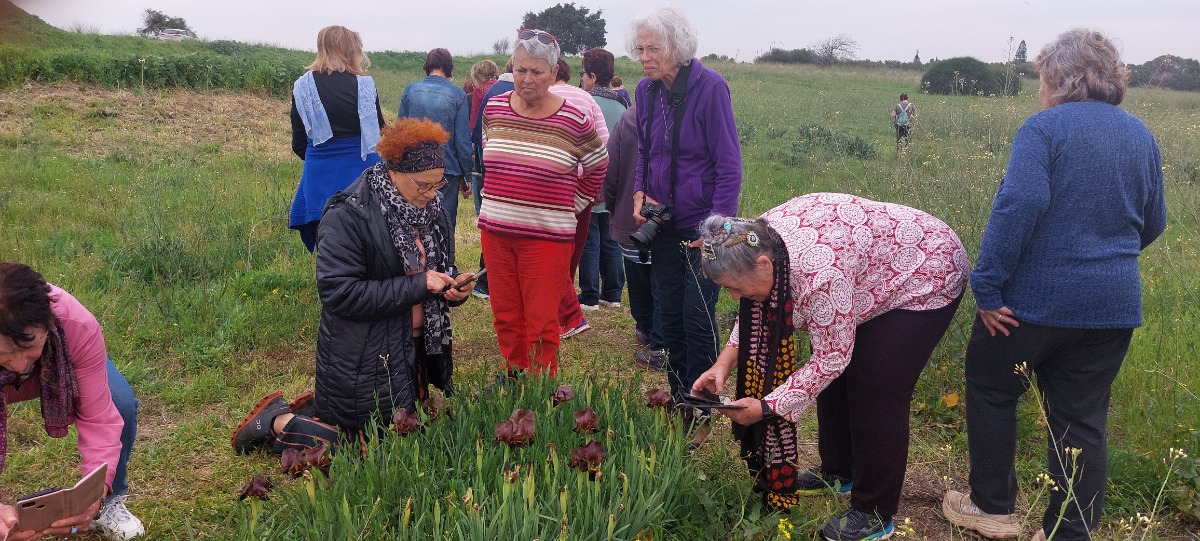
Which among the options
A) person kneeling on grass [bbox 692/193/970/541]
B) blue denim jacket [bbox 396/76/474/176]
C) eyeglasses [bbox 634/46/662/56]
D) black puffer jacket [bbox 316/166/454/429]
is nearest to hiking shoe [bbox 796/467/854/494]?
person kneeling on grass [bbox 692/193/970/541]

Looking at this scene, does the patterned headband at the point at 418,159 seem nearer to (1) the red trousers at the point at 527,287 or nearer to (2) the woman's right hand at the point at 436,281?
(2) the woman's right hand at the point at 436,281

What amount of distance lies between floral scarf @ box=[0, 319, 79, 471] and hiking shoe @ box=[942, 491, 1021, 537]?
10.1 feet

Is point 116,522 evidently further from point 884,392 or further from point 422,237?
point 884,392

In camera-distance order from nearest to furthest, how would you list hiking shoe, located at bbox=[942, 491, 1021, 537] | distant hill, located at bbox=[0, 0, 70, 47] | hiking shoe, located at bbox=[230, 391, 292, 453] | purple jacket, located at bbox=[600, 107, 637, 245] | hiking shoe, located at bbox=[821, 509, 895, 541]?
distant hill, located at bbox=[0, 0, 70, 47]
hiking shoe, located at bbox=[821, 509, 895, 541]
hiking shoe, located at bbox=[942, 491, 1021, 537]
hiking shoe, located at bbox=[230, 391, 292, 453]
purple jacket, located at bbox=[600, 107, 637, 245]

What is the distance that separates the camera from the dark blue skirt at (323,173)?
5.47 meters

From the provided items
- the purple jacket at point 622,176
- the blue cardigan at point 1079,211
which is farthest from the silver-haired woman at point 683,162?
the blue cardigan at point 1079,211

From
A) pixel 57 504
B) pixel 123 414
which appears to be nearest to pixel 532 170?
pixel 123 414

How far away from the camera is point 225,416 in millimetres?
4375

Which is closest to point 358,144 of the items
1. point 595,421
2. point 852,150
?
point 595,421

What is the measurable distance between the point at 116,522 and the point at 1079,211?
11.4ft

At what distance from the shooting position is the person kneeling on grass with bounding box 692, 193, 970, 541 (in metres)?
2.80

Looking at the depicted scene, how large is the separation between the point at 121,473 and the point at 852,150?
12282 mm

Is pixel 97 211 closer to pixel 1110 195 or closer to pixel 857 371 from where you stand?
pixel 857 371

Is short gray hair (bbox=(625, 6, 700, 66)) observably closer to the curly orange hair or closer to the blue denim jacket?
the curly orange hair
